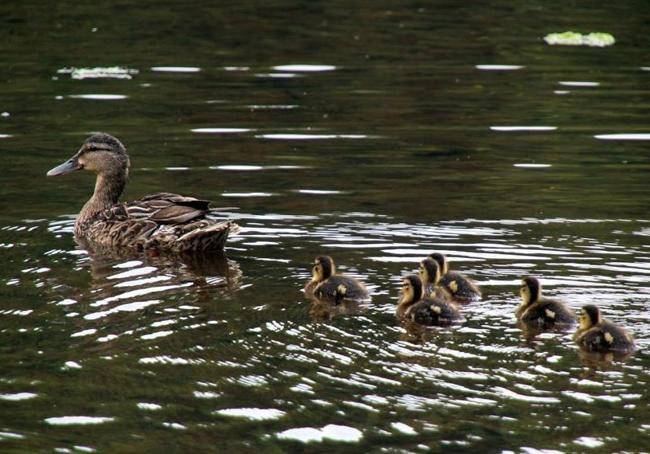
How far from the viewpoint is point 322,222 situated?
10.4 metres

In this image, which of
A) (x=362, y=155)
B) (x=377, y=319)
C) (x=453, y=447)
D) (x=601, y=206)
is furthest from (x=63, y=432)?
(x=362, y=155)

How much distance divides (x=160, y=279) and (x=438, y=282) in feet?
6.09

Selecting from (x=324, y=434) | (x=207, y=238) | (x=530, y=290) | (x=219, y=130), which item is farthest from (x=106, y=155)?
(x=324, y=434)

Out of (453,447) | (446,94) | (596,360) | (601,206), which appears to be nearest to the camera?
(453,447)

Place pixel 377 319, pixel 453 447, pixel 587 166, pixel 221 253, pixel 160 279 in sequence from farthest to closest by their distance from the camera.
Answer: pixel 587 166 → pixel 221 253 → pixel 160 279 → pixel 377 319 → pixel 453 447

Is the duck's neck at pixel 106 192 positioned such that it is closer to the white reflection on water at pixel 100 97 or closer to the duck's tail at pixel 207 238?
the duck's tail at pixel 207 238

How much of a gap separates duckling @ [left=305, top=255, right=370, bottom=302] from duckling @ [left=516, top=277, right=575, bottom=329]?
99 cm

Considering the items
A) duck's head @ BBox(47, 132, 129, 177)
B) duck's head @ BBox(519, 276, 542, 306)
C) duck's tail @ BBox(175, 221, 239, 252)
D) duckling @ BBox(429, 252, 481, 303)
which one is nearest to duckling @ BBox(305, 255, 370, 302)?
duckling @ BBox(429, 252, 481, 303)

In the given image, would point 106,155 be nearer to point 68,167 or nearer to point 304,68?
point 68,167

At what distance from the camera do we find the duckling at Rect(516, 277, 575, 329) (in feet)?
25.4

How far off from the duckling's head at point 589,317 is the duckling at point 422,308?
2.41ft

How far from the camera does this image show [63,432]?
20.8 ft

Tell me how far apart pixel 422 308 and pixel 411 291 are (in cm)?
22

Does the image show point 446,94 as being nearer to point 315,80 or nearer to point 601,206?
point 315,80
